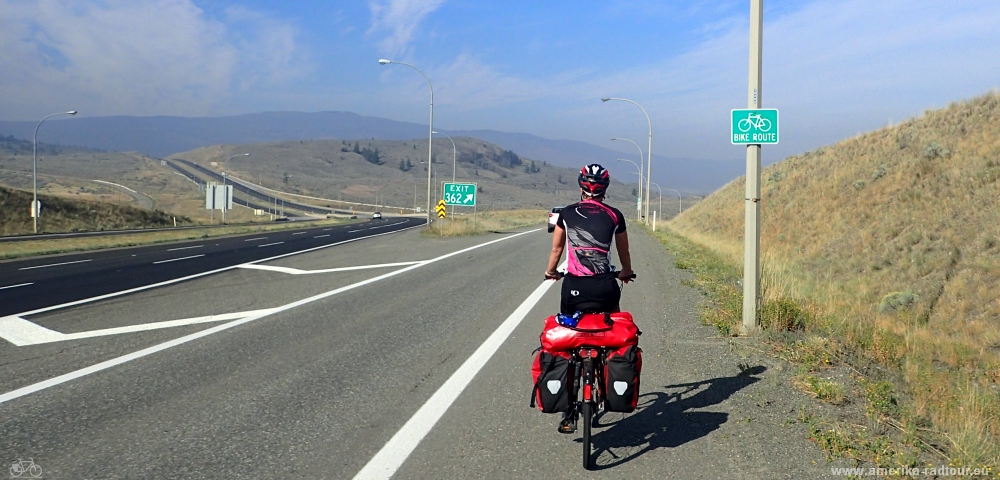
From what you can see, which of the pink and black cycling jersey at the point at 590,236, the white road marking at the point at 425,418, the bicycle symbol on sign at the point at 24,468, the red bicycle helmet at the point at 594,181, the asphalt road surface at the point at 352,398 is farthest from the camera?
the red bicycle helmet at the point at 594,181

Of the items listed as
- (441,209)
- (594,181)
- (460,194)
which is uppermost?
(460,194)

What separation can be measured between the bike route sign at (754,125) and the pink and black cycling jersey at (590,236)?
403cm

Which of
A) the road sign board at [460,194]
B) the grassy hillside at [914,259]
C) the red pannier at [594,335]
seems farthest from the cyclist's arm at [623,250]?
the road sign board at [460,194]

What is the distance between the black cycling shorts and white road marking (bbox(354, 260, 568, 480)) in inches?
55.6

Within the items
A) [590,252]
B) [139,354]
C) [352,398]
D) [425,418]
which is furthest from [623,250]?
[139,354]

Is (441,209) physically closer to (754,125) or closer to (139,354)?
(754,125)

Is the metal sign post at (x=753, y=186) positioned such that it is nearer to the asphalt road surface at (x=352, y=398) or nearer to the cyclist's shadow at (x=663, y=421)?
the asphalt road surface at (x=352, y=398)

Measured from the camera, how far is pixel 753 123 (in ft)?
28.5

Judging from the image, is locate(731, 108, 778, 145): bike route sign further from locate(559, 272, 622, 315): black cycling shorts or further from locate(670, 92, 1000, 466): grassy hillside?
locate(559, 272, 622, 315): black cycling shorts

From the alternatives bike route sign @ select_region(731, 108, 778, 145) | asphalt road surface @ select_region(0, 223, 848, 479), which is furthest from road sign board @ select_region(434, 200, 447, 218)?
bike route sign @ select_region(731, 108, 778, 145)

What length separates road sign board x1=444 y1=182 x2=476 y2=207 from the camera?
140ft

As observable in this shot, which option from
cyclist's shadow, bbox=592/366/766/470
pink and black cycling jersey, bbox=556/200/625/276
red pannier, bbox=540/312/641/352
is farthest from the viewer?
pink and black cycling jersey, bbox=556/200/625/276

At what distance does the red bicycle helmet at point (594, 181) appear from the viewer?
213 inches

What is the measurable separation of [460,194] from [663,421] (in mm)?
37745
